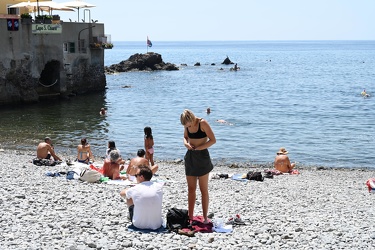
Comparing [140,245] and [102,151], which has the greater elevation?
[140,245]

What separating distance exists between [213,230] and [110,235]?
169 centimetres

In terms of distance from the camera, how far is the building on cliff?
3384 centimetres

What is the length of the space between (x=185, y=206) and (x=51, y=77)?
3103 cm

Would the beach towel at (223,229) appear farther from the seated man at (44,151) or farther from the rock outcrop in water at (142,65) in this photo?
the rock outcrop in water at (142,65)

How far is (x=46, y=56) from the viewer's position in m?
36.8

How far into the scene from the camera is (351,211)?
36.1 ft

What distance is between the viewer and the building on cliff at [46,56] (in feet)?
111

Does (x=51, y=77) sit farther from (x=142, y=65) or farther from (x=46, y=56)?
(x=142, y=65)

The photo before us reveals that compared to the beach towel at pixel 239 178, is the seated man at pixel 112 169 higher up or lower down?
higher up

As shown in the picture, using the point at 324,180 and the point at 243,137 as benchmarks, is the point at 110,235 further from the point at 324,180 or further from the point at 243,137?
the point at 243,137

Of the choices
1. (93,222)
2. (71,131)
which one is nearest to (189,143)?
(93,222)

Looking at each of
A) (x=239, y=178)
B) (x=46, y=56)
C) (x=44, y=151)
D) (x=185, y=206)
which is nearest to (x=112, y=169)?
(x=185, y=206)

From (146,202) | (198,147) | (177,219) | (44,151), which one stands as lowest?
(44,151)

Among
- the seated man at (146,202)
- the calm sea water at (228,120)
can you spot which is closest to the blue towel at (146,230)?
the seated man at (146,202)
